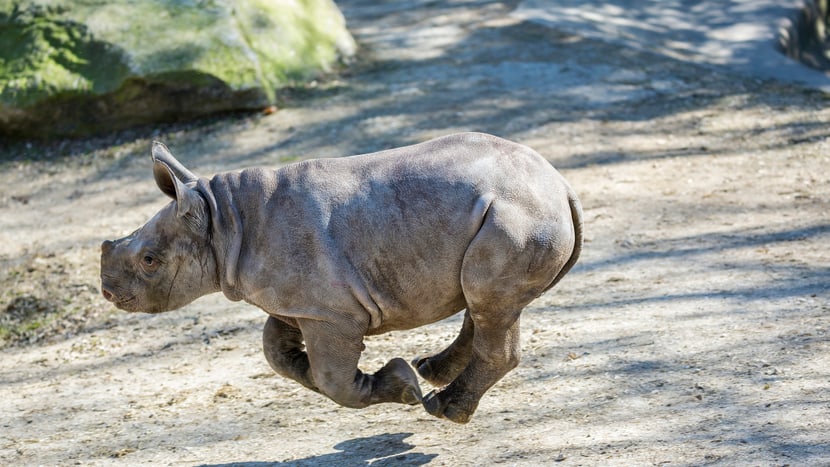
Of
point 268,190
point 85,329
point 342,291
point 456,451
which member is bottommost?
point 85,329

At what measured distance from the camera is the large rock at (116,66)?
470 inches

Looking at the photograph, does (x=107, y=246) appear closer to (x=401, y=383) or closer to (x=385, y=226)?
(x=385, y=226)

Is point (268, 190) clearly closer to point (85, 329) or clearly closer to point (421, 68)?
point (85, 329)

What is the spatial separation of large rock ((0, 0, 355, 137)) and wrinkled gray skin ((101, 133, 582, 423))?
23.1 feet

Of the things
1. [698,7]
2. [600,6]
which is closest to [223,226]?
[600,6]

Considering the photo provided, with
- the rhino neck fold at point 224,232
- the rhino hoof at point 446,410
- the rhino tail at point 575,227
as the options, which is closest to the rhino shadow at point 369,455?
the rhino hoof at point 446,410

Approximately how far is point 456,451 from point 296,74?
27.8ft

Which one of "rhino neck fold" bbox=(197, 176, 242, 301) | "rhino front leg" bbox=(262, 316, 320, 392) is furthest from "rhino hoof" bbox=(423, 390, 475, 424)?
"rhino neck fold" bbox=(197, 176, 242, 301)

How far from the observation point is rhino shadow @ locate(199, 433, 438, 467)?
17.2ft

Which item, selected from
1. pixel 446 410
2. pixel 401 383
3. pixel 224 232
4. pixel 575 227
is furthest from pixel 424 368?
pixel 224 232

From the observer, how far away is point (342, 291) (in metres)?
4.98

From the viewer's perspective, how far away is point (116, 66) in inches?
471

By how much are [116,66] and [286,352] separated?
759cm

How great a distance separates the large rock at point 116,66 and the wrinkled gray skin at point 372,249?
23.1 feet
